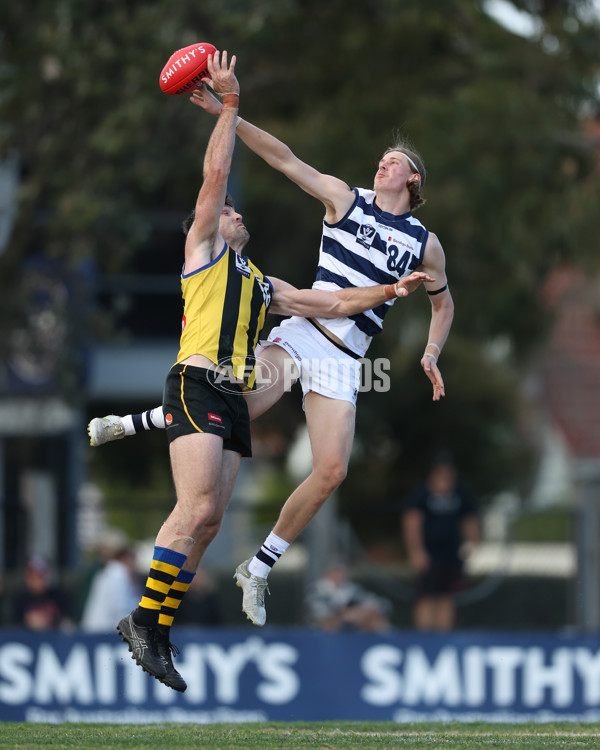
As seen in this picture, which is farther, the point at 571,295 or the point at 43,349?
the point at 571,295

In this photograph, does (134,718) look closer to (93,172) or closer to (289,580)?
(289,580)

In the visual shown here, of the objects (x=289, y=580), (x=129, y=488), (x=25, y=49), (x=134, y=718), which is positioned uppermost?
(x=25, y=49)

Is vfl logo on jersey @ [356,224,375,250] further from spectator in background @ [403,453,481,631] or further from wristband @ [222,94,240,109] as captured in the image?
spectator in background @ [403,453,481,631]

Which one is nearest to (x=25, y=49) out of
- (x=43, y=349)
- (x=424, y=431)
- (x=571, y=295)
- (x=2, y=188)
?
(x=43, y=349)

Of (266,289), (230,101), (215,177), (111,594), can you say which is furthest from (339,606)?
(230,101)

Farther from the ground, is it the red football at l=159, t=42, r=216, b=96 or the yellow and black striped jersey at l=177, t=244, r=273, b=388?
the red football at l=159, t=42, r=216, b=96

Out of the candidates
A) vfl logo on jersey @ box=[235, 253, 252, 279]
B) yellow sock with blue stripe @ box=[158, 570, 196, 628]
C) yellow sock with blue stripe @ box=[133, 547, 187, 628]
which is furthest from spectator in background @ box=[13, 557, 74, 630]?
vfl logo on jersey @ box=[235, 253, 252, 279]

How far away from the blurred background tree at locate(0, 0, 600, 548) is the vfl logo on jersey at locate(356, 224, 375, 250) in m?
7.00

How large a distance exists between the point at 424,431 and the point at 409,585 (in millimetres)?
11945

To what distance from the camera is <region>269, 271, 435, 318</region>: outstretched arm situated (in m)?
8.41

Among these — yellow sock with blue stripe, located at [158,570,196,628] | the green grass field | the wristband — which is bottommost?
the green grass field

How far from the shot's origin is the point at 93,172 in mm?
15961

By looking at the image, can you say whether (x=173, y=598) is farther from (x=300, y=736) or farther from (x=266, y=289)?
(x=266, y=289)

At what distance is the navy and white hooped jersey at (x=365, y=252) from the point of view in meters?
8.54
